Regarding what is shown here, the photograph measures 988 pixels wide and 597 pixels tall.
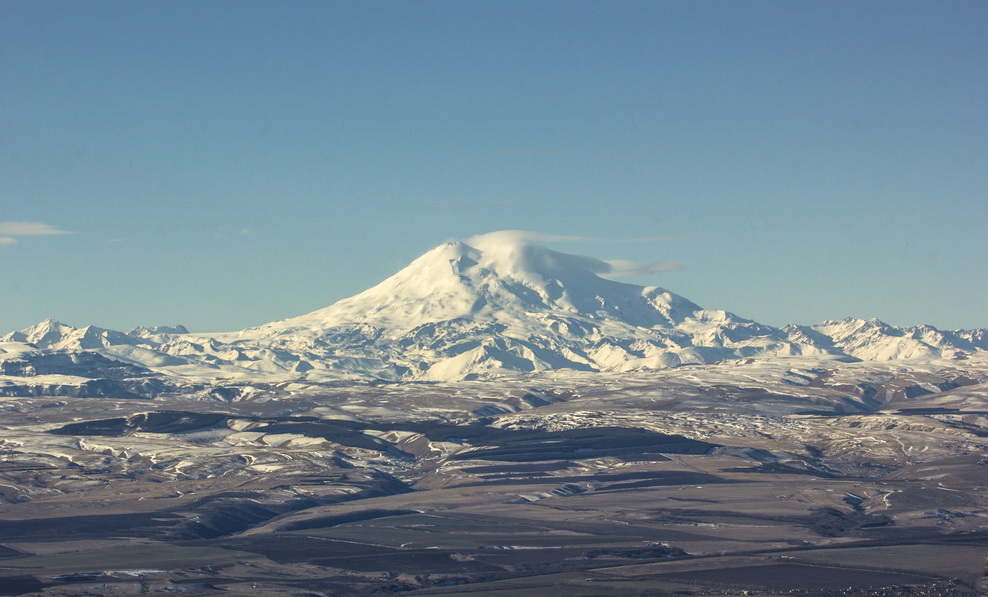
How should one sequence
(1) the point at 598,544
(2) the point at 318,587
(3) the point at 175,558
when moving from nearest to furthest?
1. (2) the point at 318,587
2. (3) the point at 175,558
3. (1) the point at 598,544

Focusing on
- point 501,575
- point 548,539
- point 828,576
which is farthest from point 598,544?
point 828,576

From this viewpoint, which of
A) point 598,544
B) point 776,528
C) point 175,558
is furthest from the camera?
point 776,528

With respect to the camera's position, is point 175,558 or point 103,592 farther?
point 175,558

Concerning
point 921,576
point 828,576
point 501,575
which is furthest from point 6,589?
point 921,576

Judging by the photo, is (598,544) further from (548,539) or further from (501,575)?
(501,575)

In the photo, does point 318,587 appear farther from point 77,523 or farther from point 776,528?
point 776,528

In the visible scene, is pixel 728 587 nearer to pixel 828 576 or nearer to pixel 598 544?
pixel 828 576

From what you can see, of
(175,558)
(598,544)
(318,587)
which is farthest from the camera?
(598,544)

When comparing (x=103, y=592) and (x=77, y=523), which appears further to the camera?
(x=77, y=523)

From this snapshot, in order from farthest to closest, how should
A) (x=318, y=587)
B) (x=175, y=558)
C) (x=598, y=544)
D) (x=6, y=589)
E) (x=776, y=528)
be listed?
(x=776, y=528) < (x=598, y=544) < (x=175, y=558) < (x=318, y=587) < (x=6, y=589)
